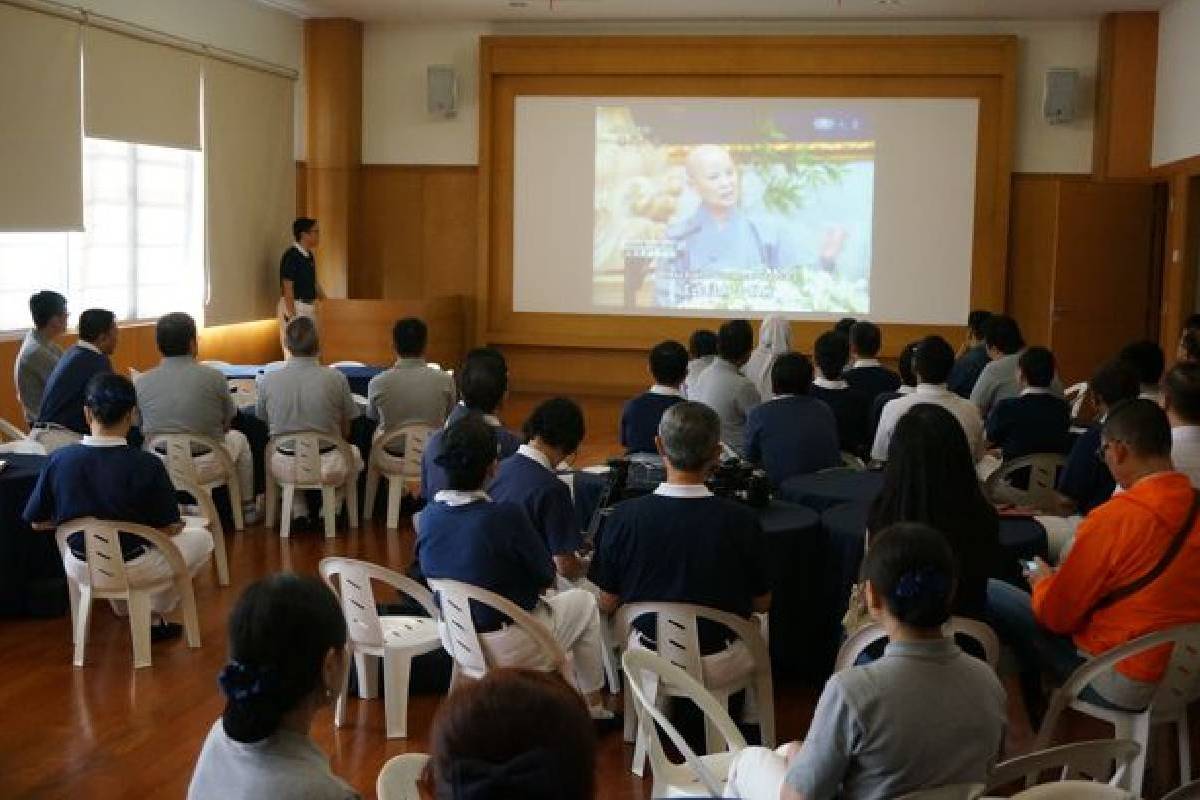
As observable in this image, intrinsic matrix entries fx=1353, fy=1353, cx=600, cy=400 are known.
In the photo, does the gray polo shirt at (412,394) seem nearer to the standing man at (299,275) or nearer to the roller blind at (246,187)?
the roller blind at (246,187)

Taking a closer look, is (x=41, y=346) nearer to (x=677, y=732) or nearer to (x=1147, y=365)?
(x=677, y=732)

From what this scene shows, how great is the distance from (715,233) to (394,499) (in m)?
5.84

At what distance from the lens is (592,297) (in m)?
12.8

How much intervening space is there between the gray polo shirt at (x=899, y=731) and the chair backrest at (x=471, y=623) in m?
1.45

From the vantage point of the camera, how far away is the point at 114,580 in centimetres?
500

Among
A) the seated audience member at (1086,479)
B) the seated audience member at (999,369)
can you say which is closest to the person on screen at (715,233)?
the seated audience member at (999,369)

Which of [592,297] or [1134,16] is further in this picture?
[592,297]

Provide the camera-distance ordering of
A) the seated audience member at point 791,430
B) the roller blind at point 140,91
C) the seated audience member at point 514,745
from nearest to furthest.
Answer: the seated audience member at point 514,745, the seated audience member at point 791,430, the roller blind at point 140,91

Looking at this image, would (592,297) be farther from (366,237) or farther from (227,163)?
(227,163)

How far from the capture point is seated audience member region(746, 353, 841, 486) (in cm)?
577

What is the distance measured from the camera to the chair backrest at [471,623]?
3.88 m

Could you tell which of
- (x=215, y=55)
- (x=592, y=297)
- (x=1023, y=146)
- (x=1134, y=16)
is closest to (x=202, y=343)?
(x=215, y=55)

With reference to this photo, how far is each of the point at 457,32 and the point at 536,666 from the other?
9.86m

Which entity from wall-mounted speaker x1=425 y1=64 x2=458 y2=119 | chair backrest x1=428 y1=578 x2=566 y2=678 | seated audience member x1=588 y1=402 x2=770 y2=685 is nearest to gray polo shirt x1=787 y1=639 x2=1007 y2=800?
seated audience member x1=588 y1=402 x2=770 y2=685
